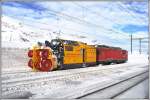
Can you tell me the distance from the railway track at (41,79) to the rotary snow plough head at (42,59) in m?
0.52

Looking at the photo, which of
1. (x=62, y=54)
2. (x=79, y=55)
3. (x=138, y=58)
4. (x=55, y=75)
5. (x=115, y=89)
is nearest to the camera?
(x=115, y=89)

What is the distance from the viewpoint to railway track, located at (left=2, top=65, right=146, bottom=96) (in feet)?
39.3

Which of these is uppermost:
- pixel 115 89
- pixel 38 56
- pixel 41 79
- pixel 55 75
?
pixel 38 56

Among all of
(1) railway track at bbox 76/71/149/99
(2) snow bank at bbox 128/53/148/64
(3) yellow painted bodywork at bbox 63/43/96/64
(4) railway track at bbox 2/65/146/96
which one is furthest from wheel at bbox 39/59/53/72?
(2) snow bank at bbox 128/53/148/64

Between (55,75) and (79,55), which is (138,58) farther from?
(79,55)

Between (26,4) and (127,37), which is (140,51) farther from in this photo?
(26,4)

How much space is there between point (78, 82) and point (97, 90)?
1149mm

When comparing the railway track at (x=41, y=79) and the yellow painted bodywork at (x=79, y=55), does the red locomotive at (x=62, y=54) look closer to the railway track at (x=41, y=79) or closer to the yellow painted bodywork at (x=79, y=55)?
the yellow painted bodywork at (x=79, y=55)

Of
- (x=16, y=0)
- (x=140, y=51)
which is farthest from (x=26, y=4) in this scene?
(x=140, y=51)

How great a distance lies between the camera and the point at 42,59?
15375 millimetres

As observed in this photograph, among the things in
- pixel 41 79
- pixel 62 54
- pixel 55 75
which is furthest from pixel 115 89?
pixel 62 54

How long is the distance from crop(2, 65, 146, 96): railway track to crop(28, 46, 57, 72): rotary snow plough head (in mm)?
524

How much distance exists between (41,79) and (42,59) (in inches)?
83.3

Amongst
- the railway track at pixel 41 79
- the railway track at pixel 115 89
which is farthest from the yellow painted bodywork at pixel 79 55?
the railway track at pixel 115 89
